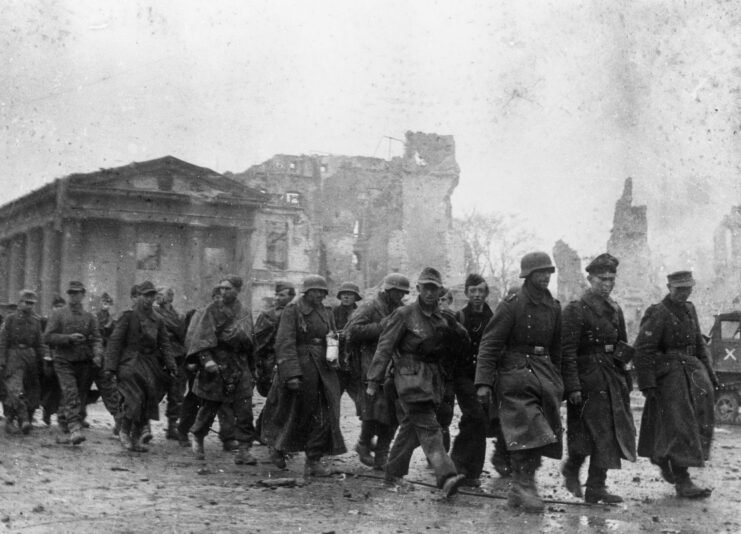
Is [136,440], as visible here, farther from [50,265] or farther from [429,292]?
[50,265]

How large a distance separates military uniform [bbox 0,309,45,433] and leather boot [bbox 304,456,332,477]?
4.92 meters

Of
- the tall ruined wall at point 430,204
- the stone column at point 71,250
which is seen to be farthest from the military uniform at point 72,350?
the tall ruined wall at point 430,204

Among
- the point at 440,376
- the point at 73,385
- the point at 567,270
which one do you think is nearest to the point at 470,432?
the point at 440,376

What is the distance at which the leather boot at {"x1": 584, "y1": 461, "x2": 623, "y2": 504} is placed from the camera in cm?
734

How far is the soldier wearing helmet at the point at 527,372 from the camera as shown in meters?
6.96

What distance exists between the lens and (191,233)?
142ft

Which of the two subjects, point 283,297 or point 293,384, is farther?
point 283,297

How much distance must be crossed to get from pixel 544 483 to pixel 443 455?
192 cm

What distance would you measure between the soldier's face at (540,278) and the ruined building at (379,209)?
4648 centimetres

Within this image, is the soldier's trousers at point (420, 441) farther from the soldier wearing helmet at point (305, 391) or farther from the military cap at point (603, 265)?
the military cap at point (603, 265)

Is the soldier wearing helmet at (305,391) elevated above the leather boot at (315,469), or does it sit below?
above

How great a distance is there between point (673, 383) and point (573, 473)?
4.10 ft

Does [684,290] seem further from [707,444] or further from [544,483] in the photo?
[544,483]

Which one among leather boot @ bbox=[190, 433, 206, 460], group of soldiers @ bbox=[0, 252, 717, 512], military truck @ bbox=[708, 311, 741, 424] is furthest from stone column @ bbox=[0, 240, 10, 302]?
leather boot @ bbox=[190, 433, 206, 460]
